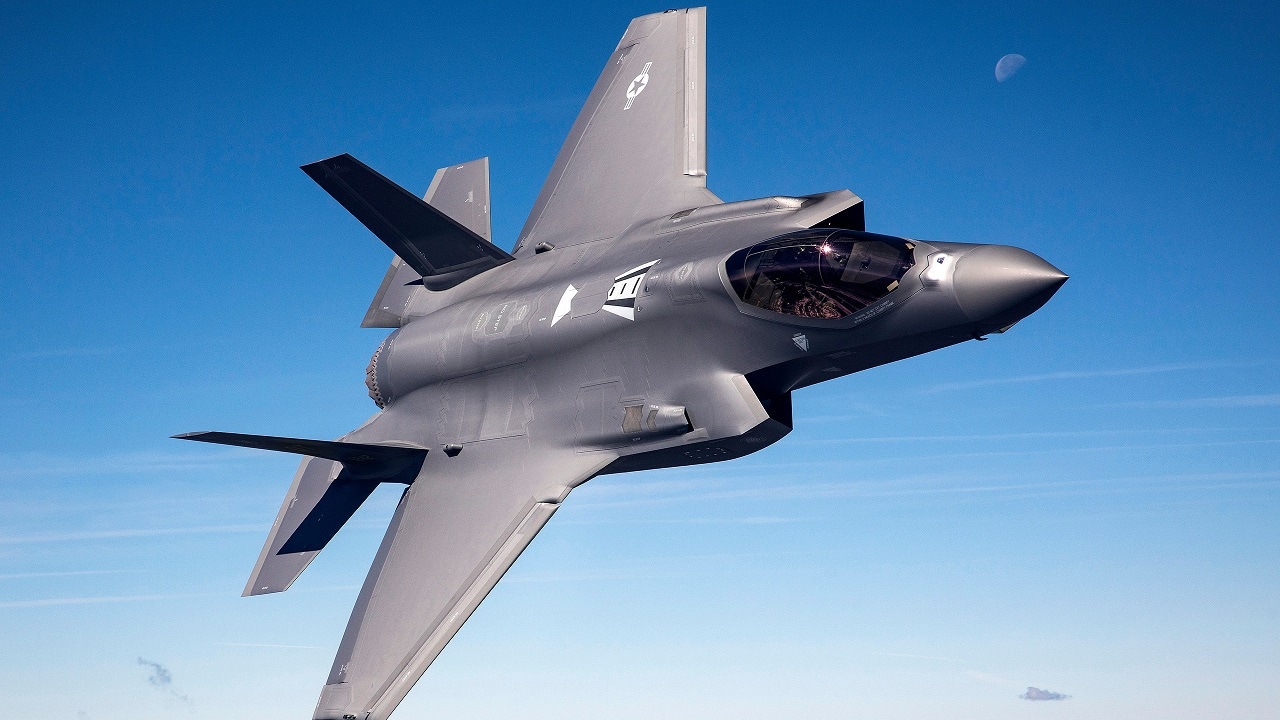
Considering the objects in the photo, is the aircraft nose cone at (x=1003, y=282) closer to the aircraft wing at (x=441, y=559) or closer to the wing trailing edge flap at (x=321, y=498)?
the aircraft wing at (x=441, y=559)

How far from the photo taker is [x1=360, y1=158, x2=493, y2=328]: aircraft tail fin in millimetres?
18312

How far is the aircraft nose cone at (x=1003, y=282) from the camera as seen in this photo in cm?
1101

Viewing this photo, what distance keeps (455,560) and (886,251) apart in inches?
267

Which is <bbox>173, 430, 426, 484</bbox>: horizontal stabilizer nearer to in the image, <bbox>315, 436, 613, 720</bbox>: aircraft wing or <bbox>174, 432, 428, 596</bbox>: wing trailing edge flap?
<bbox>174, 432, 428, 596</bbox>: wing trailing edge flap

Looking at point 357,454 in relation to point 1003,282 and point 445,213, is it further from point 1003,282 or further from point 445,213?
point 1003,282

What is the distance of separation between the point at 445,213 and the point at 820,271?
9.57 m

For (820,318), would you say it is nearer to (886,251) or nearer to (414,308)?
(886,251)

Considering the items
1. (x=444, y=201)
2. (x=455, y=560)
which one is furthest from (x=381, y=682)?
(x=444, y=201)

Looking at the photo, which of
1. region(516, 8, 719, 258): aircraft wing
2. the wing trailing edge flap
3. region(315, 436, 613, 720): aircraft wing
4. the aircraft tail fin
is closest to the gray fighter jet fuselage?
region(315, 436, 613, 720): aircraft wing

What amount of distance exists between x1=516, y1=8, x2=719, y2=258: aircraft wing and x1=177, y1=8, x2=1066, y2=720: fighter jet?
50 mm

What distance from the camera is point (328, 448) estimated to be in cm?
1534

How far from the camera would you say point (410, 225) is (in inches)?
658

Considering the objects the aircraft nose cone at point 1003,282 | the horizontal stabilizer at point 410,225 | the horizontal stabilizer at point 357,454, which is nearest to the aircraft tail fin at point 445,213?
the horizontal stabilizer at point 410,225

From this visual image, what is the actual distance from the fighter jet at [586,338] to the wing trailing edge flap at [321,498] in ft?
0.12
